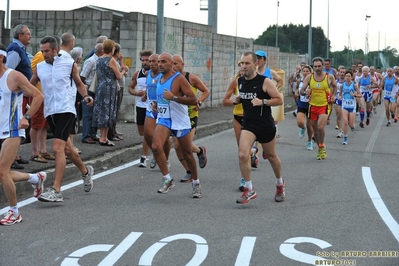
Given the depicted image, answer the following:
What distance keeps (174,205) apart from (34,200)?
5.59ft

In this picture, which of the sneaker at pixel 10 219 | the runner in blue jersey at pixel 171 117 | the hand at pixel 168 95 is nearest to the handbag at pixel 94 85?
the runner in blue jersey at pixel 171 117

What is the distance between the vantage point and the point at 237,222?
8656 millimetres

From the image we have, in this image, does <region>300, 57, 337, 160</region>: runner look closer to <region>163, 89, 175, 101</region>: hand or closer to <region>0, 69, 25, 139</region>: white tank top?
<region>163, 89, 175, 101</region>: hand

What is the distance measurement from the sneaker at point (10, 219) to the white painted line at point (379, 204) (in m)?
3.84

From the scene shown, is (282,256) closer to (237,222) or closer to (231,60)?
(237,222)

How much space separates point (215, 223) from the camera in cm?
858

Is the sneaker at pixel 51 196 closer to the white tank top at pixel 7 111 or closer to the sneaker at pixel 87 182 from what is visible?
the sneaker at pixel 87 182

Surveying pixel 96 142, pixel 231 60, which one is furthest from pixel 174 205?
pixel 231 60

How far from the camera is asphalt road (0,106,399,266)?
23.5 ft

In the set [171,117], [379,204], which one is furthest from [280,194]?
[171,117]

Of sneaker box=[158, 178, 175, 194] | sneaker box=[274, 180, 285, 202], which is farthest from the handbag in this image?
sneaker box=[274, 180, 285, 202]

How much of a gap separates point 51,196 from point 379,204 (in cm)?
392

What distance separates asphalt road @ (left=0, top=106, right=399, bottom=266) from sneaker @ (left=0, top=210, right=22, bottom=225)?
3.6 inches

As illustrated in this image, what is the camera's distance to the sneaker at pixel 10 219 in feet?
27.5
